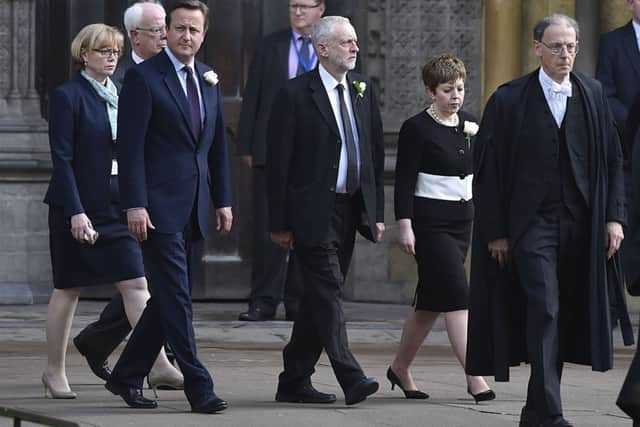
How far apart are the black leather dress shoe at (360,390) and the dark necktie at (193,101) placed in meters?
1.29

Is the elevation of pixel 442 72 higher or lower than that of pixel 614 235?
higher

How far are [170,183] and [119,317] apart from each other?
3.79ft

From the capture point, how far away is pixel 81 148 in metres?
9.69

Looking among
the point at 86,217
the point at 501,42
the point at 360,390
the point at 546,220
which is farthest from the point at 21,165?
the point at 546,220

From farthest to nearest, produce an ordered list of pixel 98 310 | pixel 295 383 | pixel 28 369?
pixel 98 310 < pixel 28 369 < pixel 295 383

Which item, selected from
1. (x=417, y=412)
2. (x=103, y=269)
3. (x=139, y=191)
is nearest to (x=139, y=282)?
(x=103, y=269)

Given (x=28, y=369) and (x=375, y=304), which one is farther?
(x=375, y=304)

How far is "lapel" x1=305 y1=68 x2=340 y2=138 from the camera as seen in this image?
9.56 metres

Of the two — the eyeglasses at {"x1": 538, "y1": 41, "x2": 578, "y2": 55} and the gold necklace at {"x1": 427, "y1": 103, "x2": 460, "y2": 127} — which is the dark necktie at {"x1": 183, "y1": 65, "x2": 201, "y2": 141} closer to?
the gold necklace at {"x1": 427, "y1": 103, "x2": 460, "y2": 127}

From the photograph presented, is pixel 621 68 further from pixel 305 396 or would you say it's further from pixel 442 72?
pixel 305 396

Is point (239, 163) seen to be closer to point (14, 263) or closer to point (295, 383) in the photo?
point (14, 263)

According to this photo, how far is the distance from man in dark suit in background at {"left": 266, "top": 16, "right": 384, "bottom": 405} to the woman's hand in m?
0.82

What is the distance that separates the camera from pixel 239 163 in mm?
14531

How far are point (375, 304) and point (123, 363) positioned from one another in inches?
221
